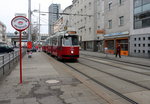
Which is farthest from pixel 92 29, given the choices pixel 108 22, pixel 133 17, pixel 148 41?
pixel 148 41

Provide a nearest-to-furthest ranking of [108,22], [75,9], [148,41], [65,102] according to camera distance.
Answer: [65,102] → [148,41] → [108,22] → [75,9]

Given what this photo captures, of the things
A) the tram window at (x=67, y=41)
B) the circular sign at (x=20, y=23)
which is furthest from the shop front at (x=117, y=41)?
the circular sign at (x=20, y=23)

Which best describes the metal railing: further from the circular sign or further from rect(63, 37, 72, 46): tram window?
rect(63, 37, 72, 46): tram window

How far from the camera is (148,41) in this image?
20.6 metres

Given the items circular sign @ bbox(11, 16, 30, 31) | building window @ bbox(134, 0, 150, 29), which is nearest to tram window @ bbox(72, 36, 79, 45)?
circular sign @ bbox(11, 16, 30, 31)

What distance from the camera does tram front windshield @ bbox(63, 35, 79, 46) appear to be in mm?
16141

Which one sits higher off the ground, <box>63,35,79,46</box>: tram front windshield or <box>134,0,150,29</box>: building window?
<box>134,0,150,29</box>: building window

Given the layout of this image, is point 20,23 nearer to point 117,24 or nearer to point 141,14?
point 141,14

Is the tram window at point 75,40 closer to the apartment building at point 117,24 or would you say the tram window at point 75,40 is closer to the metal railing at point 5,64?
the metal railing at point 5,64

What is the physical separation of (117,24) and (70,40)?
14.3 metres

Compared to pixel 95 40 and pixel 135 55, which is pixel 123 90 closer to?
pixel 135 55

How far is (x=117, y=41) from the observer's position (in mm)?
28172

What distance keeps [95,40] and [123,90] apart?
32986 millimetres

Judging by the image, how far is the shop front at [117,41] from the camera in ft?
84.4
